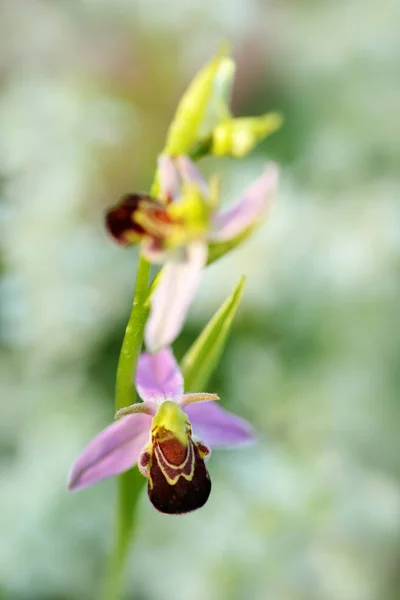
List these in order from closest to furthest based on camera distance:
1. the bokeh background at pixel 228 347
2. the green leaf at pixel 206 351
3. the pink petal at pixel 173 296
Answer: the pink petal at pixel 173 296, the green leaf at pixel 206 351, the bokeh background at pixel 228 347

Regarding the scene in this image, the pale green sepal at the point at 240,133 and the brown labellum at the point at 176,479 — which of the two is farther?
the brown labellum at the point at 176,479

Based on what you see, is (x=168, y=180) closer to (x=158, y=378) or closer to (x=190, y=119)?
(x=190, y=119)

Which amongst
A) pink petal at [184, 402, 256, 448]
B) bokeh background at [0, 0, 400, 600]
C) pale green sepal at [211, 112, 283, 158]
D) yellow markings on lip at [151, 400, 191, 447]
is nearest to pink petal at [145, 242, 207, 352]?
pale green sepal at [211, 112, 283, 158]

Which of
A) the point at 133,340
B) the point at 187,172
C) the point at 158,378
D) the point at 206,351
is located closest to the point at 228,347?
the point at 206,351

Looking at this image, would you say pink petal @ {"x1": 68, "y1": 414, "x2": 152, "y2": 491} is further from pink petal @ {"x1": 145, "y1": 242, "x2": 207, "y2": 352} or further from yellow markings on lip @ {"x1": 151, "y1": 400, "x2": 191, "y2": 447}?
pink petal @ {"x1": 145, "y1": 242, "x2": 207, "y2": 352}

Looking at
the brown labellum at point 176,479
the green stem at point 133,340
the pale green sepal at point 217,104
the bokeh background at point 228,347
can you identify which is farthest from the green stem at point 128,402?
the bokeh background at point 228,347

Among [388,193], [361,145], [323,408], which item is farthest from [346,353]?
[361,145]

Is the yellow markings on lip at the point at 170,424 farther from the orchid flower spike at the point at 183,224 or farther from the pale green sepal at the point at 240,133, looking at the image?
the pale green sepal at the point at 240,133
